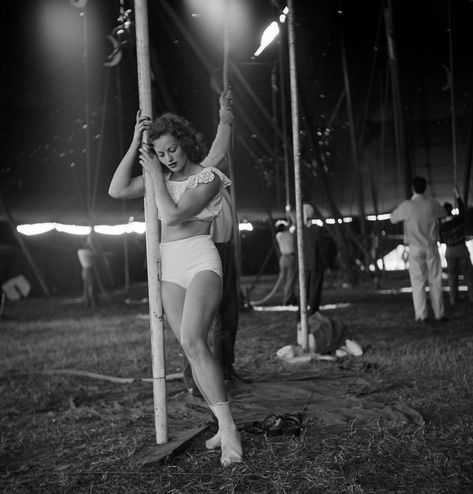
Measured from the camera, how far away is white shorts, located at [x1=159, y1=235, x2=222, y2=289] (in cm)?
290

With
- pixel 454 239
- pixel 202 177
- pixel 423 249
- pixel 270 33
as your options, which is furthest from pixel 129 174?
pixel 454 239

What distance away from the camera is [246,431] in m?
3.30

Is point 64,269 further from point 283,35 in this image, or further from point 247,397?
point 247,397

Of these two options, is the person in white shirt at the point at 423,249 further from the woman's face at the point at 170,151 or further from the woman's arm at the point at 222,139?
the woman's face at the point at 170,151

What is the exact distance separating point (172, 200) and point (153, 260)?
13.8 inches

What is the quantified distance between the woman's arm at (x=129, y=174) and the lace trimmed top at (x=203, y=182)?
0.61 ft

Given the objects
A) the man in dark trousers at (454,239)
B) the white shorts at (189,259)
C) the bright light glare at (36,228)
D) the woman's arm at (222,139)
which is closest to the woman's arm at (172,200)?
the white shorts at (189,259)

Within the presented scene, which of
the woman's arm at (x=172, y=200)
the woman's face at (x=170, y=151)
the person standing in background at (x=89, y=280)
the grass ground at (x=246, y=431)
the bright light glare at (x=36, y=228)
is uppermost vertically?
the bright light glare at (x=36, y=228)

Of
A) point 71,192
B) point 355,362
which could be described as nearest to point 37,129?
point 71,192

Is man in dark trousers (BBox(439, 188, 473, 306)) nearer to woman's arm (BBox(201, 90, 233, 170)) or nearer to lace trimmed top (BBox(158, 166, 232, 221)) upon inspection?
woman's arm (BBox(201, 90, 233, 170))

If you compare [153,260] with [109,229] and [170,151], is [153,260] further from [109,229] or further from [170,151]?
[109,229]

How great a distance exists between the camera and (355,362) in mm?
5312

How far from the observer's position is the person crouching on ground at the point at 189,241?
281 cm

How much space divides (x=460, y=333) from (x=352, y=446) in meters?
3.93
